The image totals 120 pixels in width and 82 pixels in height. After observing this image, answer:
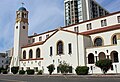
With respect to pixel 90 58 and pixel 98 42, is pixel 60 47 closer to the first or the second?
pixel 90 58

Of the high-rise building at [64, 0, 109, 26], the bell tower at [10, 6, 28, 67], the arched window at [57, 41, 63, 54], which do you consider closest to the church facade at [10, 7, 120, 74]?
the arched window at [57, 41, 63, 54]

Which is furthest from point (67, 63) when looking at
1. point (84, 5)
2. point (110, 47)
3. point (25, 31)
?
point (84, 5)

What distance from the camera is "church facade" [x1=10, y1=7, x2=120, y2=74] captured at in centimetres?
3550

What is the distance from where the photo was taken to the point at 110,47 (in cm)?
3394

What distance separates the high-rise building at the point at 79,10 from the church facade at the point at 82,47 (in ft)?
163

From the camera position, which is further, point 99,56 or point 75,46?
point 75,46

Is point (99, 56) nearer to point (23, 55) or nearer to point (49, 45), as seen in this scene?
point (49, 45)

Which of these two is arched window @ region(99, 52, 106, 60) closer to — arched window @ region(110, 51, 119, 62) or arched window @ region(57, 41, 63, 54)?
arched window @ region(110, 51, 119, 62)

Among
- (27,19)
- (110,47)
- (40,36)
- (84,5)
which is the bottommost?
(110,47)

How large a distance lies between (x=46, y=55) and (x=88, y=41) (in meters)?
12.8

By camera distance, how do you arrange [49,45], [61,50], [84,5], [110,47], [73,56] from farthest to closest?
1. [84,5]
2. [49,45]
3. [61,50]
4. [73,56]
5. [110,47]

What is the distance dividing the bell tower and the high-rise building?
152 feet

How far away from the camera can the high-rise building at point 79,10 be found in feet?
338

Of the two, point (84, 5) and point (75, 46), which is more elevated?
point (84, 5)
